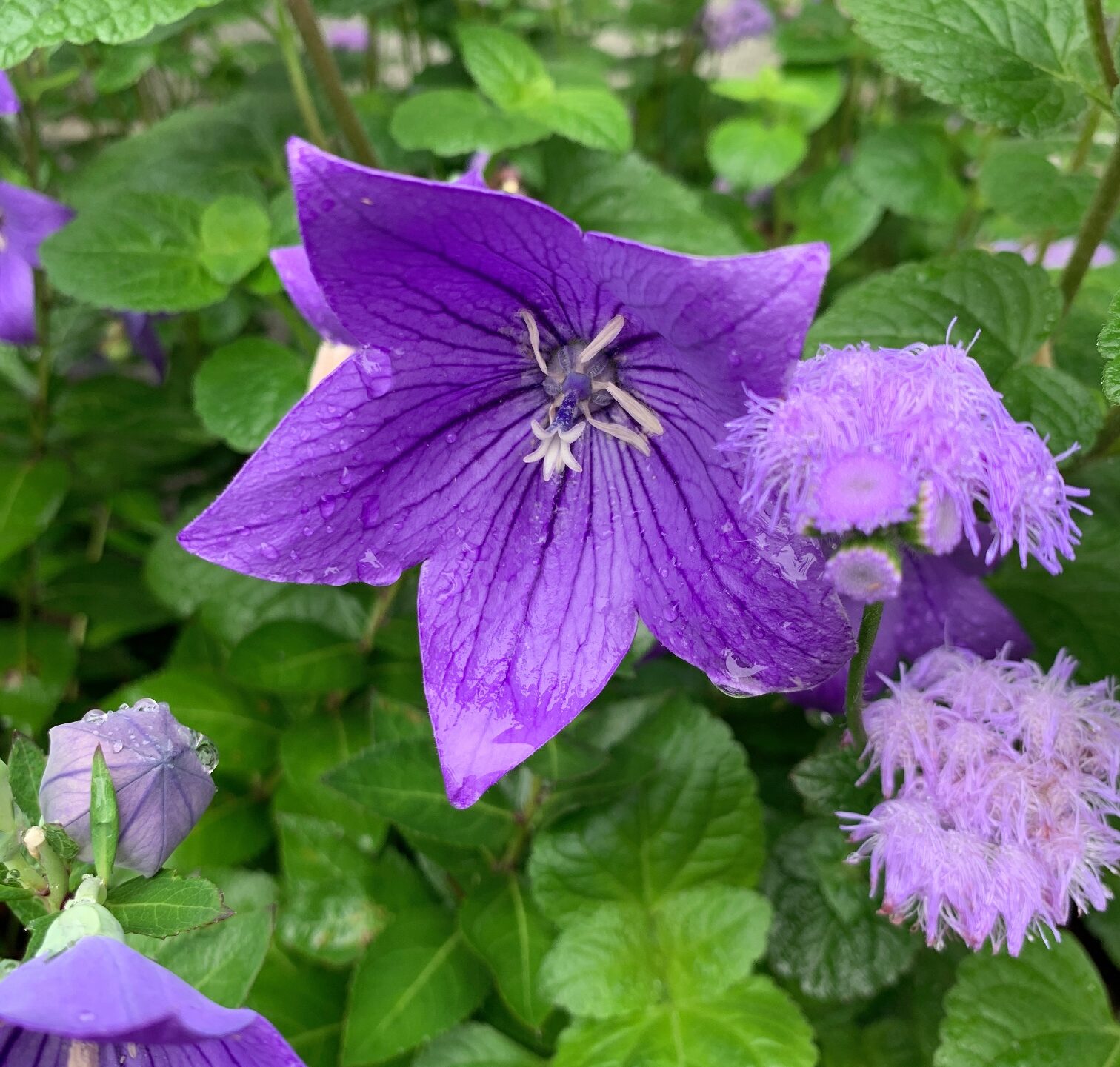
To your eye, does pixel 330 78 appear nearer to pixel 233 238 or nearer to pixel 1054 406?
pixel 233 238

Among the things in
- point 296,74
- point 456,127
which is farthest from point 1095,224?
point 296,74

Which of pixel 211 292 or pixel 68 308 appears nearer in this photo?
pixel 211 292

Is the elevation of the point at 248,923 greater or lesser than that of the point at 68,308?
lesser

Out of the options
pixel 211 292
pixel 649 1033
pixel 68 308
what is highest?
pixel 211 292

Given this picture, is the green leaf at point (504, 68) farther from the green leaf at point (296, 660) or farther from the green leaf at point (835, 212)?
the green leaf at point (296, 660)

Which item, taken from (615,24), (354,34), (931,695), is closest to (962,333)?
(931,695)

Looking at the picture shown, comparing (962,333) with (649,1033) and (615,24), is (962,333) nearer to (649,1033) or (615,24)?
(649,1033)

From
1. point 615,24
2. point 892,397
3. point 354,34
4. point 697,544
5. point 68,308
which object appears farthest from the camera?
point 354,34

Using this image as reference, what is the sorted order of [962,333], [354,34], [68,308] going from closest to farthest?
[962,333], [68,308], [354,34]
